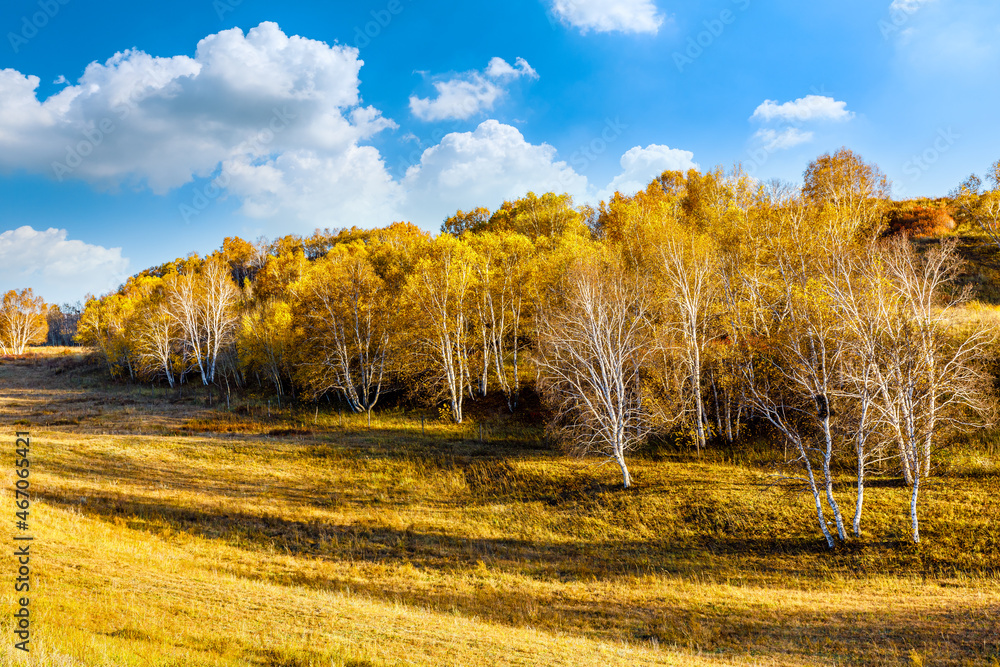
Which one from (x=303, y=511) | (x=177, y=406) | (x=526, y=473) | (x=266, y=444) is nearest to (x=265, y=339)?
(x=177, y=406)

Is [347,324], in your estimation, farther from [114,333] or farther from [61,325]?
[61,325]

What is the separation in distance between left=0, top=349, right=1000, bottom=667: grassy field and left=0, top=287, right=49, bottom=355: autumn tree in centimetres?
10780

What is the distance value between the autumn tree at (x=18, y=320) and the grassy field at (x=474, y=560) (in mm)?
107801

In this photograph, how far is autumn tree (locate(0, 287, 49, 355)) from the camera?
104000 millimetres

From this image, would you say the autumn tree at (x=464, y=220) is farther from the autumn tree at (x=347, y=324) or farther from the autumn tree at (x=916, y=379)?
the autumn tree at (x=916, y=379)

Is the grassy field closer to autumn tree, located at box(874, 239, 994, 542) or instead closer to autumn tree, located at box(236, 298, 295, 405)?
autumn tree, located at box(874, 239, 994, 542)

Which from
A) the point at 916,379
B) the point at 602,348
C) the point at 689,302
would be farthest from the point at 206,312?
the point at 916,379

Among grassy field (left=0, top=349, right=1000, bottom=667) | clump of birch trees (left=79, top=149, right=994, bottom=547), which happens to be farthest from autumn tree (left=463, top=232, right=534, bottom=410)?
grassy field (left=0, top=349, right=1000, bottom=667)

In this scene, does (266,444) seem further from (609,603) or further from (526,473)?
(609,603)

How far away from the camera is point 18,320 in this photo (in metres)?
107

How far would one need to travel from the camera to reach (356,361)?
49219 millimetres

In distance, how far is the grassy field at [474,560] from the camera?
10547 millimetres

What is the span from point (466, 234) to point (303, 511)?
3861 cm

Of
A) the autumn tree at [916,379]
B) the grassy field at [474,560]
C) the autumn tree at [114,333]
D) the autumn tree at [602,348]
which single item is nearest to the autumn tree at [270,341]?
the grassy field at [474,560]
